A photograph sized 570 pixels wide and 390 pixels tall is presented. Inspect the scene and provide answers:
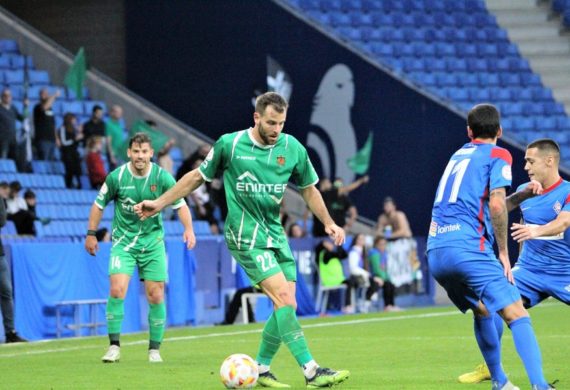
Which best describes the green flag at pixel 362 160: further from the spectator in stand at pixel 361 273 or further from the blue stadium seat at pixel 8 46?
the blue stadium seat at pixel 8 46

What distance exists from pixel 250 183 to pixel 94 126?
14.1 metres

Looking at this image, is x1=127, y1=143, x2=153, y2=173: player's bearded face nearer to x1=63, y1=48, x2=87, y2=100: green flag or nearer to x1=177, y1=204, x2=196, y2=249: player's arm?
x1=177, y1=204, x2=196, y2=249: player's arm

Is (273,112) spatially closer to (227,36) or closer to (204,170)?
(204,170)

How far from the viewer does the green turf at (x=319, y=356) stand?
10.4 meters

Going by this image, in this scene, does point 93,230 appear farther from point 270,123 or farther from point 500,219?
point 500,219

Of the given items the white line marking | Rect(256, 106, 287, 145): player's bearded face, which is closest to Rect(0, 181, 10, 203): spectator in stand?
the white line marking

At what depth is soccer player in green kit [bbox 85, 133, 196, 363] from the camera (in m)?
12.8

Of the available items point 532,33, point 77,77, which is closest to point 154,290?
point 77,77

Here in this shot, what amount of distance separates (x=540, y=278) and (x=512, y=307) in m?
2.41

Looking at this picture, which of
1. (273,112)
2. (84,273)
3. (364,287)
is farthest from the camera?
(364,287)

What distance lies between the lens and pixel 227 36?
28750mm

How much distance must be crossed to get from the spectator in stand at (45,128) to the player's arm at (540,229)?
14.0 m

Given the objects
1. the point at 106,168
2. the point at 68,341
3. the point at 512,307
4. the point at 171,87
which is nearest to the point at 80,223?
the point at 106,168

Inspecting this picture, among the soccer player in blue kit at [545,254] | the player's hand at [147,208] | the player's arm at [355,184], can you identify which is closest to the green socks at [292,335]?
the player's hand at [147,208]
